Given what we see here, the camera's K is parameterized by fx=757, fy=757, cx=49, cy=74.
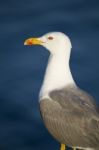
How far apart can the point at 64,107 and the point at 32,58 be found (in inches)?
115

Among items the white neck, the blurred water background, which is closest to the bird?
the white neck

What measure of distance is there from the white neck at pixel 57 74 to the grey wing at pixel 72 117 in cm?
17

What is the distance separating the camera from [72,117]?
725 cm

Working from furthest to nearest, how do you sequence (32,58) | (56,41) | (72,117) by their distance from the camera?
(32,58) < (56,41) < (72,117)

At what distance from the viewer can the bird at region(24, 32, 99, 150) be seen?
23.5 ft

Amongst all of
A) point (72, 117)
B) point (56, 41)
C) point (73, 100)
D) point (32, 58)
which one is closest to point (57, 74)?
point (56, 41)

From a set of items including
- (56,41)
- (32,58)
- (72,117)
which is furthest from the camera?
(32,58)

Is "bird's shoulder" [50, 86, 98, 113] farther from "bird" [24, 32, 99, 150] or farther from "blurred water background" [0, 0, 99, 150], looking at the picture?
"blurred water background" [0, 0, 99, 150]

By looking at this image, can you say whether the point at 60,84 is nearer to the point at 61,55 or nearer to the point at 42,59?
the point at 61,55

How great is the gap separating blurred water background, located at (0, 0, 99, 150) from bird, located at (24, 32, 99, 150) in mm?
987

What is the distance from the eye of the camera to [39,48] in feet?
34.4

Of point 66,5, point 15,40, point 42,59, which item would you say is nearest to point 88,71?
point 42,59

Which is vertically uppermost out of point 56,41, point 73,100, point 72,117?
point 56,41

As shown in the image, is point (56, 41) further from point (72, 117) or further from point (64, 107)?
point (72, 117)
